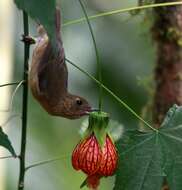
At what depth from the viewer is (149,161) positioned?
4.48ft

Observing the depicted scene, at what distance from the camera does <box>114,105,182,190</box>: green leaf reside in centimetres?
136

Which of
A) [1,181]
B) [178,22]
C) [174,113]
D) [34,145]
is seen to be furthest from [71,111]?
[34,145]

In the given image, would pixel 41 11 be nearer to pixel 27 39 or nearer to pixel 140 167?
pixel 27 39

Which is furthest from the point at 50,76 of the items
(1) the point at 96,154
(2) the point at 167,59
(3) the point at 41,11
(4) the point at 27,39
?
(2) the point at 167,59

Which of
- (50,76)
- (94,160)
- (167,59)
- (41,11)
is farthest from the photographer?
(167,59)

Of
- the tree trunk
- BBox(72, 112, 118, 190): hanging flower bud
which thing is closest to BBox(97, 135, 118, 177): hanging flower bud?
BBox(72, 112, 118, 190): hanging flower bud

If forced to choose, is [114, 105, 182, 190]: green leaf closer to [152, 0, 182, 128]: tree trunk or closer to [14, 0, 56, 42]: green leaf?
[14, 0, 56, 42]: green leaf

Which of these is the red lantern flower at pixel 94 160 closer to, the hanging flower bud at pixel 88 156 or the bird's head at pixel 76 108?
the hanging flower bud at pixel 88 156

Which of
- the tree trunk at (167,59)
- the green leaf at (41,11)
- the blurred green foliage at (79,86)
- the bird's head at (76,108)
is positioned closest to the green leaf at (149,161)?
the bird's head at (76,108)

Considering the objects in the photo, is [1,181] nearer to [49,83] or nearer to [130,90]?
[130,90]

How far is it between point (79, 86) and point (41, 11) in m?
2.42

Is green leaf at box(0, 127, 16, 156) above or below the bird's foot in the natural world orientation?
below

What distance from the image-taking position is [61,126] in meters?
3.65

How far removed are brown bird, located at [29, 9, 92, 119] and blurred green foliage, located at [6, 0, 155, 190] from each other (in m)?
1.79
